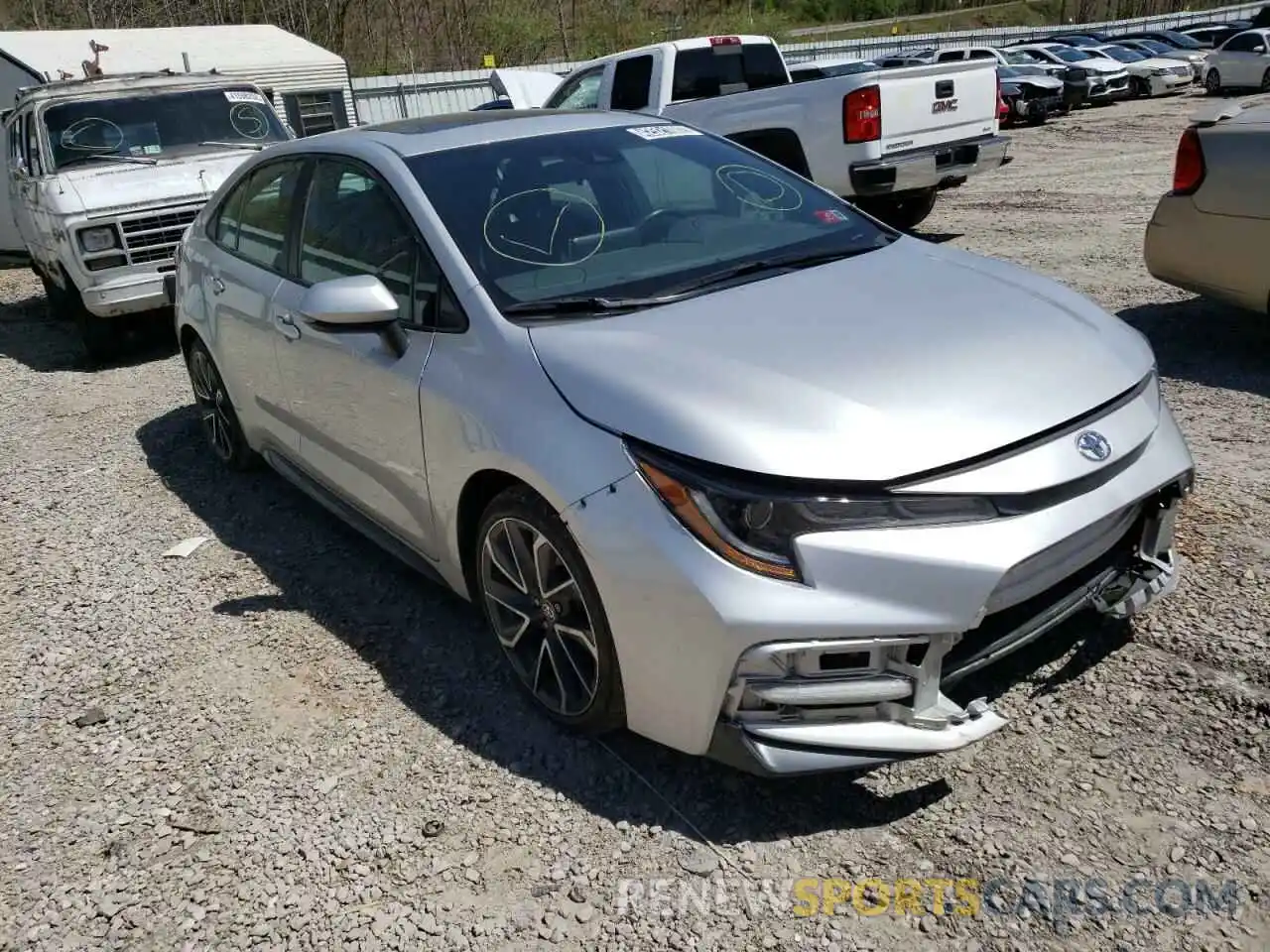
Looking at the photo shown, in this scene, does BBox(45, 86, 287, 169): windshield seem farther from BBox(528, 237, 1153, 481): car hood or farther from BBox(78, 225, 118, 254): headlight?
BBox(528, 237, 1153, 481): car hood

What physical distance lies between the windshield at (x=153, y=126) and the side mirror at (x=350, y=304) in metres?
6.22

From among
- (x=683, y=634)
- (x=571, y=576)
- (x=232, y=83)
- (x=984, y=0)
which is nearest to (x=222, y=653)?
(x=571, y=576)

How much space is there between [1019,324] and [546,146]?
1790mm

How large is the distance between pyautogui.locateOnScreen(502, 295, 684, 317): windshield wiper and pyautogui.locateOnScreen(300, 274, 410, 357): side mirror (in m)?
0.41

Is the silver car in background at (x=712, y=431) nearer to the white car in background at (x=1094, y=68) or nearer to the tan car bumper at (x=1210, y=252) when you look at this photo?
the tan car bumper at (x=1210, y=252)

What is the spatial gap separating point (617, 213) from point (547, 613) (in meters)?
1.42

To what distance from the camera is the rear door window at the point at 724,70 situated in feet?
34.0

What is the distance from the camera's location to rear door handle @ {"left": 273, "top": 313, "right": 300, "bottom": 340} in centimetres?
400

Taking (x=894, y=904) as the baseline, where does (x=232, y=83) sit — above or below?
above

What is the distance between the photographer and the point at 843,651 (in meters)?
2.39

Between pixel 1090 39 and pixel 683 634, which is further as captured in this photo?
pixel 1090 39

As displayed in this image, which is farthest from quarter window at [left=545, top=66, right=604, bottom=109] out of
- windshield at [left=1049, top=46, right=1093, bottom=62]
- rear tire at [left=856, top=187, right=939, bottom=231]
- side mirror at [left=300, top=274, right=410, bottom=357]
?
windshield at [left=1049, top=46, right=1093, bottom=62]

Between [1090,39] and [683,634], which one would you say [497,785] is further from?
[1090,39]

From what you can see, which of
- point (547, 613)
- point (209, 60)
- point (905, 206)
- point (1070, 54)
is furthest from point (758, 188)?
point (1070, 54)
